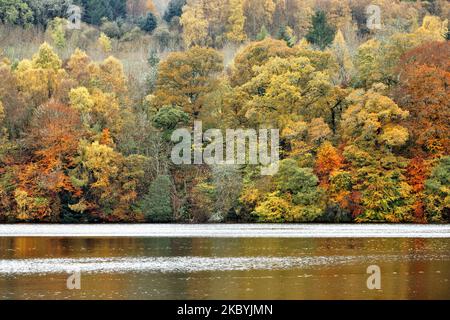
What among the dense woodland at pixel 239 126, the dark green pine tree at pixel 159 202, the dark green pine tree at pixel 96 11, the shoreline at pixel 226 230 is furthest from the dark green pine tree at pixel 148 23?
the shoreline at pixel 226 230

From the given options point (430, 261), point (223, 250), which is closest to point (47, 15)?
point (223, 250)

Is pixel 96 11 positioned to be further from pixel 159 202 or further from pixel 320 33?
pixel 159 202

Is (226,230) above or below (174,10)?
below

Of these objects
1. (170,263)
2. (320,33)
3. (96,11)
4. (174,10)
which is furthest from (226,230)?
(174,10)

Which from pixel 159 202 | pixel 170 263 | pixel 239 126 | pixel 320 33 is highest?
pixel 320 33

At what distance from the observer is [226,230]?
56031 mm

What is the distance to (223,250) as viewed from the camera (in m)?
41.2

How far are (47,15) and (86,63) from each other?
2595 cm

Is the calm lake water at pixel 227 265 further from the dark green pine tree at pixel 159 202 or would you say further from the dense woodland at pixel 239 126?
the dark green pine tree at pixel 159 202

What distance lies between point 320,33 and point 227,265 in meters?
58.9

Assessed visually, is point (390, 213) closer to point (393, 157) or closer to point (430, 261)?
point (393, 157)

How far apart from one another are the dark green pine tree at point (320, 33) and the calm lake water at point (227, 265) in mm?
40488

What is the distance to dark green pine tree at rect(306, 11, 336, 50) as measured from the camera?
9062 centimetres
